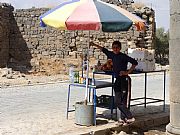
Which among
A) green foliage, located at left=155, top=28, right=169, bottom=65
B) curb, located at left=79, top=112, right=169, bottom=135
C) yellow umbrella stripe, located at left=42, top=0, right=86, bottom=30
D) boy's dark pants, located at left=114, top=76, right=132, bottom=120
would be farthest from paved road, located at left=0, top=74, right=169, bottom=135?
green foliage, located at left=155, top=28, right=169, bottom=65

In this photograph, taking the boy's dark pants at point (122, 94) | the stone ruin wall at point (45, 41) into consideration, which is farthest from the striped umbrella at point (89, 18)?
the stone ruin wall at point (45, 41)

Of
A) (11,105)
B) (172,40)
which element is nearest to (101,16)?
(172,40)

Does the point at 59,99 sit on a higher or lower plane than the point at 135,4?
lower

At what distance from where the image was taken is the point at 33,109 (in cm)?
932

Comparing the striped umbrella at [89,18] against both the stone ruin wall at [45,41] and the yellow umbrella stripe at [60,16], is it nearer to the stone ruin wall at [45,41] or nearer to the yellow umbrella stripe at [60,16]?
the yellow umbrella stripe at [60,16]

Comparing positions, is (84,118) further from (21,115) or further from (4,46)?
(4,46)

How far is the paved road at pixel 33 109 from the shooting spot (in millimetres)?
7098

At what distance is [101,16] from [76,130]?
2063 millimetres

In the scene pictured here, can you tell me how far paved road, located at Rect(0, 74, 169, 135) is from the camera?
7.10 metres

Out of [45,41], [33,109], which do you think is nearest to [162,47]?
[45,41]

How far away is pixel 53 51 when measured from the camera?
25172 millimetres

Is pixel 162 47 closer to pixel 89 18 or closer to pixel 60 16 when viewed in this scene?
pixel 60 16

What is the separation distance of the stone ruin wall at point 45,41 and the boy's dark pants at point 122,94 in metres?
15.6

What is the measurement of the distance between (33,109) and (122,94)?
2.62 m
